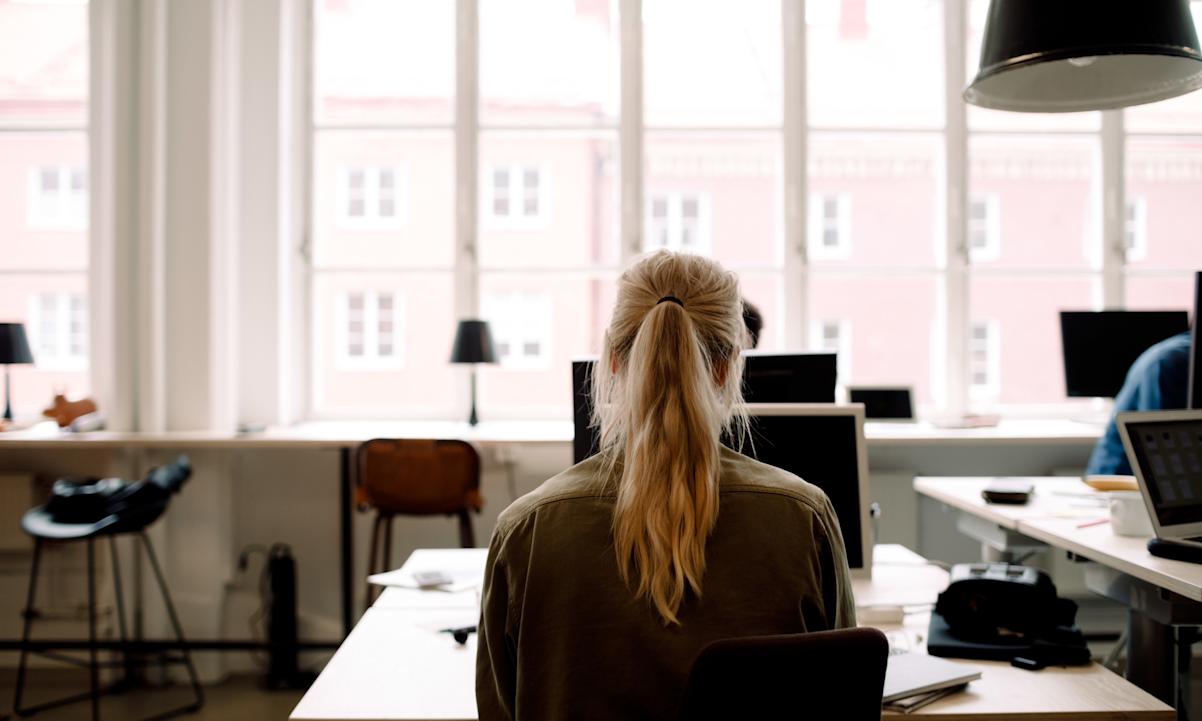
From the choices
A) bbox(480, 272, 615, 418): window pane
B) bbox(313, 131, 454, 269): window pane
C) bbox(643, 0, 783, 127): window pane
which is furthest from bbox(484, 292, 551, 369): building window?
bbox(643, 0, 783, 127): window pane

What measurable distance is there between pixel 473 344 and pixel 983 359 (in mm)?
2654

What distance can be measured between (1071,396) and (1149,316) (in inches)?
17.5

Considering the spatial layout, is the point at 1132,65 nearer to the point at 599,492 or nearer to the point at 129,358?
the point at 599,492

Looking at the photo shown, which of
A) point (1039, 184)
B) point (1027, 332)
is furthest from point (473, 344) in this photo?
point (1027, 332)

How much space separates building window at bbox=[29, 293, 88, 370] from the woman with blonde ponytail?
411cm

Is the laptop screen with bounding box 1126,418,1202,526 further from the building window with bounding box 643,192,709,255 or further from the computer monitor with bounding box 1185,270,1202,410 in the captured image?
the building window with bounding box 643,192,709,255

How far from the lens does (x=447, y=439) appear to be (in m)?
3.27

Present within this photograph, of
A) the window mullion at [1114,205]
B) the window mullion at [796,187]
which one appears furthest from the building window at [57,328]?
the window mullion at [1114,205]

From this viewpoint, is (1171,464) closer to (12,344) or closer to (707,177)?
(707,177)

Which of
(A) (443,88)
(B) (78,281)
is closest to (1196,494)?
(A) (443,88)

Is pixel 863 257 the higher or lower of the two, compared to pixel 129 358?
higher

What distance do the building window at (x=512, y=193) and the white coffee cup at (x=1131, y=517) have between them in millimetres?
3075

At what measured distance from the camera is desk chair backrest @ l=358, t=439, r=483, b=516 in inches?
129

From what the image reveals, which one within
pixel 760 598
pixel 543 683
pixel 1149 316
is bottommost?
pixel 543 683
